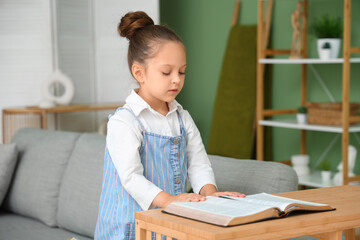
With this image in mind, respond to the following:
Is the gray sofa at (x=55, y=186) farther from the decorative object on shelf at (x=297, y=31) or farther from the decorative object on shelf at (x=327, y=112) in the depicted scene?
the decorative object on shelf at (x=297, y=31)

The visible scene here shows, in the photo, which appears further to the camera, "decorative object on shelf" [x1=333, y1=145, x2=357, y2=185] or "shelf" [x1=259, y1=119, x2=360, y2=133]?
"decorative object on shelf" [x1=333, y1=145, x2=357, y2=185]

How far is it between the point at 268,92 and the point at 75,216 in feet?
8.21

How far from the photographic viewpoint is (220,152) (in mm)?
4855

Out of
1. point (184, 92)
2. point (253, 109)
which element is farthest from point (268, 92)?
point (184, 92)

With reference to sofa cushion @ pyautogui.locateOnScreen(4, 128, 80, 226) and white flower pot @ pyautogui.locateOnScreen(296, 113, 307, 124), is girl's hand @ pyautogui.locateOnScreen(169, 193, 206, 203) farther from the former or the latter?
white flower pot @ pyautogui.locateOnScreen(296, 113, 307, 124)

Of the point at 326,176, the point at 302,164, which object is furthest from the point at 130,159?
the point at 302,164

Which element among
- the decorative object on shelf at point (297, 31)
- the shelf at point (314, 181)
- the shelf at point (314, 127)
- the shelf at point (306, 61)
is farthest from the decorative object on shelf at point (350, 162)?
the decorative object on shelf at point (297, 31)

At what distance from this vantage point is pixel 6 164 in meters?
2.79

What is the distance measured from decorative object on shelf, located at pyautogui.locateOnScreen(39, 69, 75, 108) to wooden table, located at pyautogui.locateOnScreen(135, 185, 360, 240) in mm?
3441

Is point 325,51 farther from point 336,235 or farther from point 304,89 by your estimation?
point 336,235

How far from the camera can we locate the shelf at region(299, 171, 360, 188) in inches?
144

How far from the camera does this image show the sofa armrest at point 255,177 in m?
1.87

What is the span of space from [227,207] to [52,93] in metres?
3.72

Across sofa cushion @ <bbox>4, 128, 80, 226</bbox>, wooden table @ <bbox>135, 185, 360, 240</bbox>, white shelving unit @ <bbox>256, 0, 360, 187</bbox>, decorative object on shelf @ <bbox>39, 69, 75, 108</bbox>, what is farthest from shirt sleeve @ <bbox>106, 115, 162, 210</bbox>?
decorative object on shelf @ <bbox>39, 69, 75, 108</bbox>
